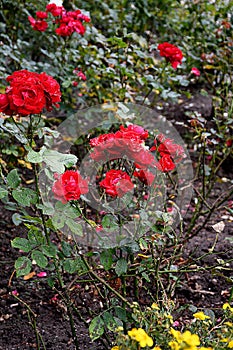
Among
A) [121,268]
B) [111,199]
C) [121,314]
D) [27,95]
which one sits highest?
[27,95]

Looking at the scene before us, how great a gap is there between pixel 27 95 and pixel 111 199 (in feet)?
3.13

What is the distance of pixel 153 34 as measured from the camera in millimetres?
4539

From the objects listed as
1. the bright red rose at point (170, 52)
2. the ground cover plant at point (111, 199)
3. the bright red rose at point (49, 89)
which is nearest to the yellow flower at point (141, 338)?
the ground cover plant at point (111, 199)

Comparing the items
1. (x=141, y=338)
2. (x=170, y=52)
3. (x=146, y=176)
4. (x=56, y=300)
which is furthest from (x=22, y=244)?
(x=170, y=52)

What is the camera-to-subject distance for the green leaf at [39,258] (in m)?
1.56

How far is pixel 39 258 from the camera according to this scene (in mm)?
1572

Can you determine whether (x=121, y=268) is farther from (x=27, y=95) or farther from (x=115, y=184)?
(x=27, y=95)

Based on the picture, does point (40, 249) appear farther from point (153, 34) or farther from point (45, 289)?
point (153, 34)

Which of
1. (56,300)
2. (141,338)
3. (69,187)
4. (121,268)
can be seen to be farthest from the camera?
(56,300)

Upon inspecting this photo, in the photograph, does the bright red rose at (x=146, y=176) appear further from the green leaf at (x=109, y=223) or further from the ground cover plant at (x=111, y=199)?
the green leaf at (x=109, y=223)

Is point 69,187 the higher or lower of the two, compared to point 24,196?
higher

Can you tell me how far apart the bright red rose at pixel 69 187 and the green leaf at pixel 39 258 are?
0.73ft

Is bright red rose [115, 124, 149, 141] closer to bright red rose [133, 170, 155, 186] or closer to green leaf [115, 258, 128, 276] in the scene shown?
bright red rose [133, 170, 155, 186]

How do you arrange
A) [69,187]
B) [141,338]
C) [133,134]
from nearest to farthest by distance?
[141,338] < [69,187] < [133,134]
